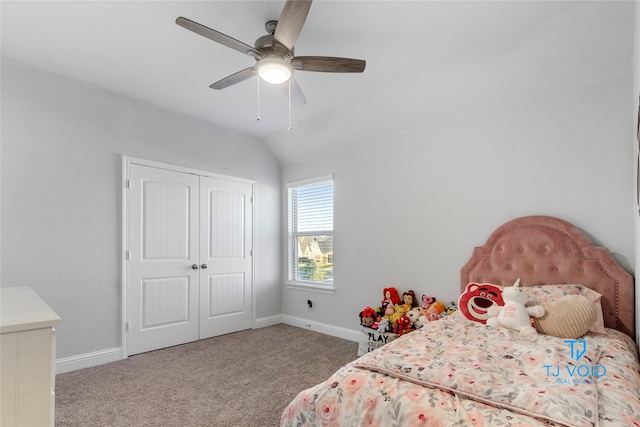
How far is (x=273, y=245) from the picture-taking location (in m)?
4.95

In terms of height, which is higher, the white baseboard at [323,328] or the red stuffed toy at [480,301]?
the red stuffed toy at [480,301]

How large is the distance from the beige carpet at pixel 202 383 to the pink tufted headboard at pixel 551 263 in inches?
63.7

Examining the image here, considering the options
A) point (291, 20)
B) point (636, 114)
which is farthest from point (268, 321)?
point (636, 114)

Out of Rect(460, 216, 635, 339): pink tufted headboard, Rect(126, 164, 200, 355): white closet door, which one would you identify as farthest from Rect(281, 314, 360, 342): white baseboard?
Rect(460, 216, 635, 339): pink tufted headboard

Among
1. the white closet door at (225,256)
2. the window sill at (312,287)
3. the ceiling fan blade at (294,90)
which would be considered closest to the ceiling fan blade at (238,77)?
the ceiling fan blade at (294,90)

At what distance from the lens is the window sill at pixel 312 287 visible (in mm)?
4331

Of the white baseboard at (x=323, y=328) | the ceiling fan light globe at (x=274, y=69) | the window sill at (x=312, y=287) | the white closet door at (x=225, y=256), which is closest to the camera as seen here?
the ceiling fan light globe at (x=274, y=69)

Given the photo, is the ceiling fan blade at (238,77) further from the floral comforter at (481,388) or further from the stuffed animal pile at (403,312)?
the stuffed animal pile at (403,312)

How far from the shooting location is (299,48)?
2.66 metres

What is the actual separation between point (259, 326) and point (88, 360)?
1999 millimetres

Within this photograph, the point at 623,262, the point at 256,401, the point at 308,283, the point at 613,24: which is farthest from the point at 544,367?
the point at 308,283

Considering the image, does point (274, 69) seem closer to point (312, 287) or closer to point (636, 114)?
point (636, 114)

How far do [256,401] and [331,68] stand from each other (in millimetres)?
2479

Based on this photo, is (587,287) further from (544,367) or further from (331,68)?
(331,68)
